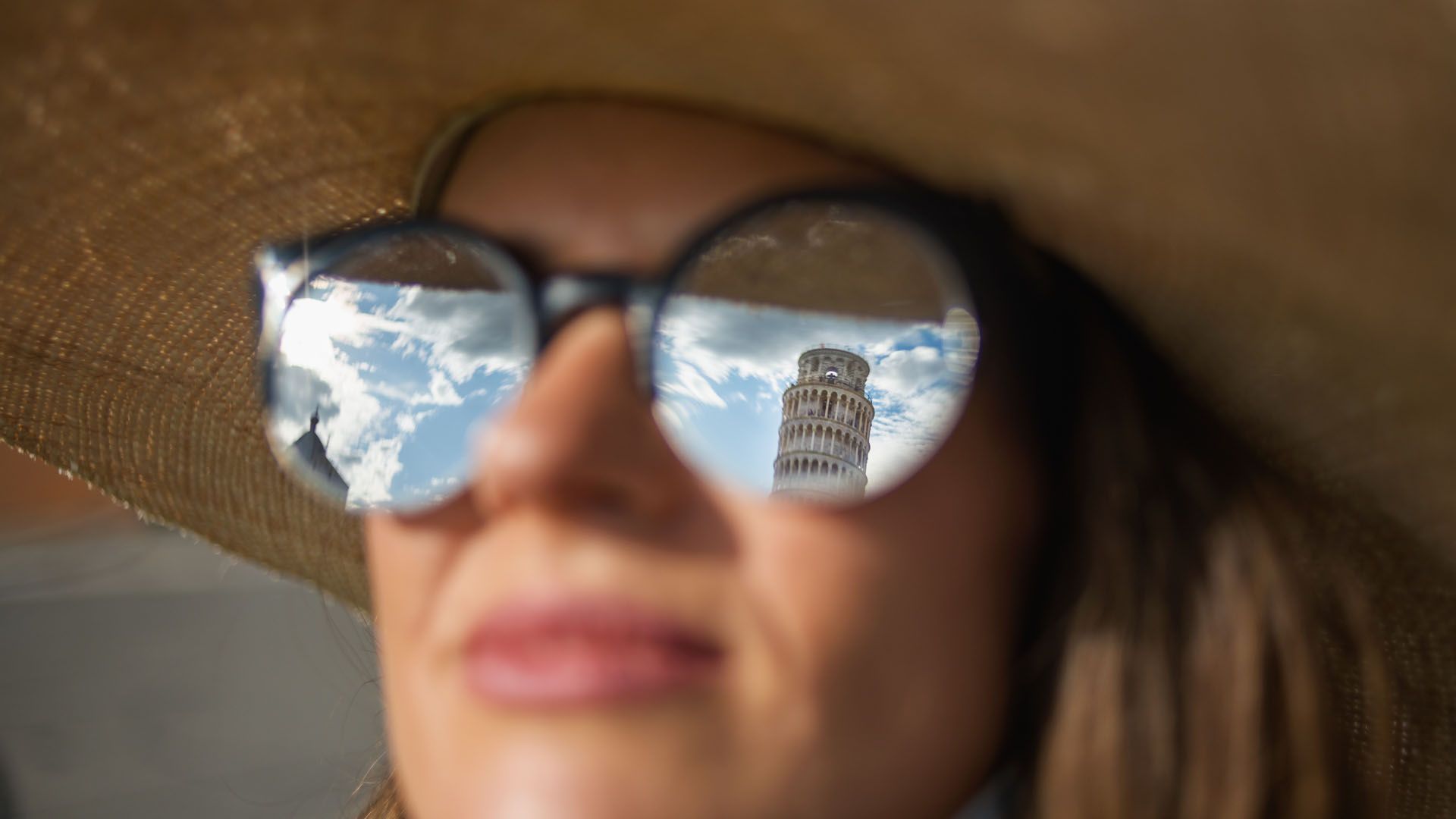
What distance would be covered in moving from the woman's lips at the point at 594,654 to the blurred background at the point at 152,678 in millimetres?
2294

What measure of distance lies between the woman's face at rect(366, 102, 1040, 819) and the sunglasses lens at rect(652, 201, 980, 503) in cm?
3

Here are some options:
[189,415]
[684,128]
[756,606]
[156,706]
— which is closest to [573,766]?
[756,606]

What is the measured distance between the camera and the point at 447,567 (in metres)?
1.03

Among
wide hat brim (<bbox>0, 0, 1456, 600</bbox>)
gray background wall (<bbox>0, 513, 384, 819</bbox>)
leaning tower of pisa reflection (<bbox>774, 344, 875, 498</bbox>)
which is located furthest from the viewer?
gray background wall (<bbox>0, 513, 384, 819</bbox>)

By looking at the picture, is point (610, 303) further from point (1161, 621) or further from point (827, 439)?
point (1161, 621)

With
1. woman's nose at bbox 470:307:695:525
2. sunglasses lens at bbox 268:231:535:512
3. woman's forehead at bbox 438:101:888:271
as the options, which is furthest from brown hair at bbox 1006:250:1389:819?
sunglasses lens at bbox 268:231:535:512

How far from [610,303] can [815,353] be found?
0.17 m

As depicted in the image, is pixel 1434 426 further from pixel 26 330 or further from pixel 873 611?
pixel 26 330

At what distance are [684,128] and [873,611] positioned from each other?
Answer: 1.39 ft

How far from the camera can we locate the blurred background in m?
3.86

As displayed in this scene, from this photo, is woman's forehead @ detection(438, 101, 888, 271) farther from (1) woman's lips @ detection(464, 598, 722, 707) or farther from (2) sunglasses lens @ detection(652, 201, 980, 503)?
(1) woman's lips @ detection(464, 598, 722, 707)

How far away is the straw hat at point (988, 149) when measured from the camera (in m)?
0.82

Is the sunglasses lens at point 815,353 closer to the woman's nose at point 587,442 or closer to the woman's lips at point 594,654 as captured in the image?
the woman's nose at point 587,442

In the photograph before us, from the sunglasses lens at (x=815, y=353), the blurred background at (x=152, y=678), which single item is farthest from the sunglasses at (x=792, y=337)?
the blurred background at (x=152, y=678)
